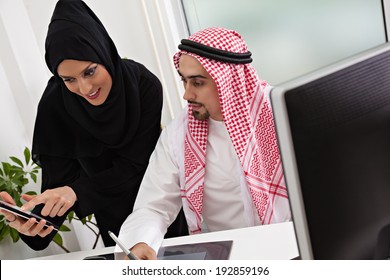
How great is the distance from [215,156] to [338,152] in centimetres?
126

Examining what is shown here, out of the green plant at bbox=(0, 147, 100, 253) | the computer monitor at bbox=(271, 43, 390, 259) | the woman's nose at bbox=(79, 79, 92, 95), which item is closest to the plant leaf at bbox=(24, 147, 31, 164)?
the green plant at bbox=(0, 147, 100, 253)

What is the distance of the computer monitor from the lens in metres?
0.90

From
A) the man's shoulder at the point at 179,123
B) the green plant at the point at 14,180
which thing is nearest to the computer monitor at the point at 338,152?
the man's shoulder at the point at 179,123

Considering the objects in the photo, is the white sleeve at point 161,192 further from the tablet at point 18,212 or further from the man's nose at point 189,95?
the tablet at point 18,212

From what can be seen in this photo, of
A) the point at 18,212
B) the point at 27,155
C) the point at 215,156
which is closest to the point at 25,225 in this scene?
Answer: the point at 18,212

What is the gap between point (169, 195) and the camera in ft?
7.27

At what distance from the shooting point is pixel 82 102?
8.30ft

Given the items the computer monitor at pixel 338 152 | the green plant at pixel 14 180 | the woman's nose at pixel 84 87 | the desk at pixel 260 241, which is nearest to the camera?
the computer monitor at pixel 338 152

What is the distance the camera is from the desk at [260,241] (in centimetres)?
174

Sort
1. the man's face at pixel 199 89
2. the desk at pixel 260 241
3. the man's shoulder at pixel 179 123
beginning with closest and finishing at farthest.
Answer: the desk at pixel 260 241 < the man's face at pixel 199 89 < the man's shoulder at pixel 179 123

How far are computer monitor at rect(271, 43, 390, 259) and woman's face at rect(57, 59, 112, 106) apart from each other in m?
1.58

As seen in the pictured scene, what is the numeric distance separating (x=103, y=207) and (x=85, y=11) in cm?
86

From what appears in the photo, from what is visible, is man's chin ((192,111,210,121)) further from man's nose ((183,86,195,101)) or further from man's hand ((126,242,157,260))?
man's hand ((126,242,157,260))
